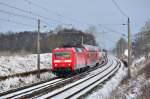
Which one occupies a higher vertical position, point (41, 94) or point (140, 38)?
point (140, 38)

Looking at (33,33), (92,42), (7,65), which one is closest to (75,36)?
(92,42)

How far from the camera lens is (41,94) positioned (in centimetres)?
2102

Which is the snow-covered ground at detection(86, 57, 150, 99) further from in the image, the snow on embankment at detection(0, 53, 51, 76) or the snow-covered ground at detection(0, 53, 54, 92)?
the snow on embankment at detection(0, 53, 51, 76)

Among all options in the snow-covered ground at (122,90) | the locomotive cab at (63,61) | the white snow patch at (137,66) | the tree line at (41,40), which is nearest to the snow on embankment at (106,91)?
the snow-covered ground at (122,90)

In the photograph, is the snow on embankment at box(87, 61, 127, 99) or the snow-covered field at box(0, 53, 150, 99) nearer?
the snow-covered field at box(0, 53, 150, 99)

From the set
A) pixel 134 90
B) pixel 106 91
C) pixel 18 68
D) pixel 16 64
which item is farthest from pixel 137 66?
pixel 134 90

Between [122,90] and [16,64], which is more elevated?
[16,64]

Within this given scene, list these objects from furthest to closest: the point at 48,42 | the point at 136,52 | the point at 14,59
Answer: the point at 136,52 → the point at 48,42 → the point at 14,59

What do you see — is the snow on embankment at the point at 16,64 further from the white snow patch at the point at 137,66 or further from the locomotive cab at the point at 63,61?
the white snow patch at the point at 137,66

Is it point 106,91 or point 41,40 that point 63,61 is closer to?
point 106,91

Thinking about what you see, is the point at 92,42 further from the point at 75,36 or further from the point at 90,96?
the point at 90,96

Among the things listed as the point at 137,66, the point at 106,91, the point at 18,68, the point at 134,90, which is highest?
the point at 18,68

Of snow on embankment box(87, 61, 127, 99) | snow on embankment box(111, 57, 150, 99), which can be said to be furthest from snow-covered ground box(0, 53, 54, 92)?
snow on embankment box(111, 57, 150, 99)

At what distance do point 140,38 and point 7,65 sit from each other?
71245 mm
